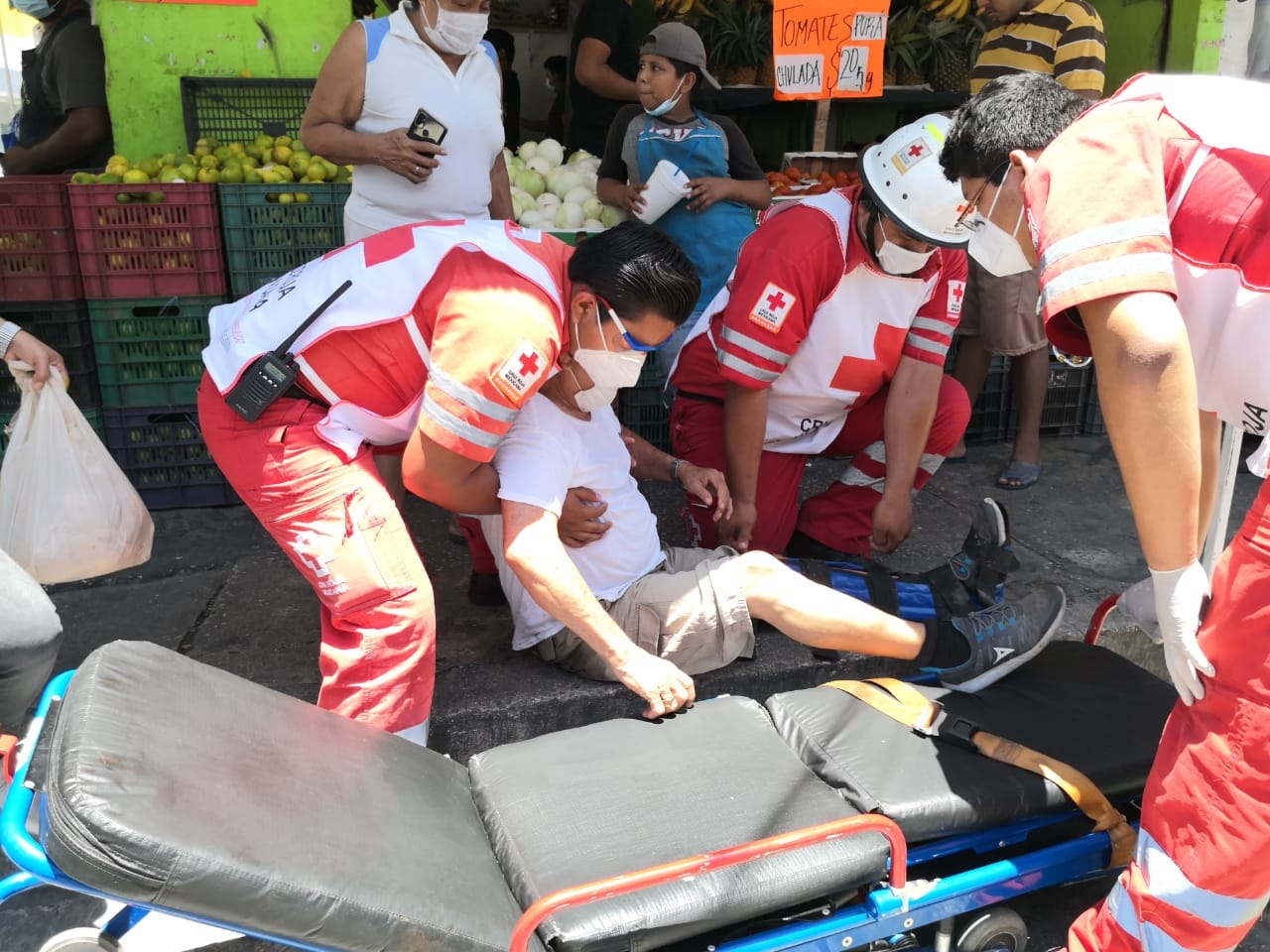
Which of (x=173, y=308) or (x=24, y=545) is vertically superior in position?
(x=173, y=308)

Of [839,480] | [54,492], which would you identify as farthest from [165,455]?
[839,480]

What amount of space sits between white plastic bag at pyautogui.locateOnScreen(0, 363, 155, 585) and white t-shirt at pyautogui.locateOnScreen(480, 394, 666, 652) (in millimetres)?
1040

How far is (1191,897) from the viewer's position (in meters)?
1.59

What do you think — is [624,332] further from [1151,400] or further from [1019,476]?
[1019,476]

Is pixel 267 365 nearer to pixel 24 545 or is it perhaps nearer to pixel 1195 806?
pixel 24 545

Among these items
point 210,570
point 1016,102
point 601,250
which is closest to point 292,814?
point 601,250

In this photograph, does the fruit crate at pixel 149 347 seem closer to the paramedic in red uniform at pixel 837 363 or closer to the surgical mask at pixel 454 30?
the surgical mask at pixel 454 30

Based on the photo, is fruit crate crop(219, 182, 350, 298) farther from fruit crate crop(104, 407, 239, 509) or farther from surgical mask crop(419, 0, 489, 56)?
surgical mask crop(419, 0, 489, 56)

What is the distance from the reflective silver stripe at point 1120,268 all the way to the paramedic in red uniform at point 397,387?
0.88 metres

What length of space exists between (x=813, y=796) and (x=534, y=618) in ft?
3.04

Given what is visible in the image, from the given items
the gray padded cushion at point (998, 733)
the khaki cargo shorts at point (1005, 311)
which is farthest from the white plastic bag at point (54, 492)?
the khaki cargo shorts at point (1005, 311)

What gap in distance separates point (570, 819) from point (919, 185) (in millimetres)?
1833

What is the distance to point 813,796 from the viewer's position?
1938 millimetres

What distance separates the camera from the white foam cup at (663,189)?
3.76 m
